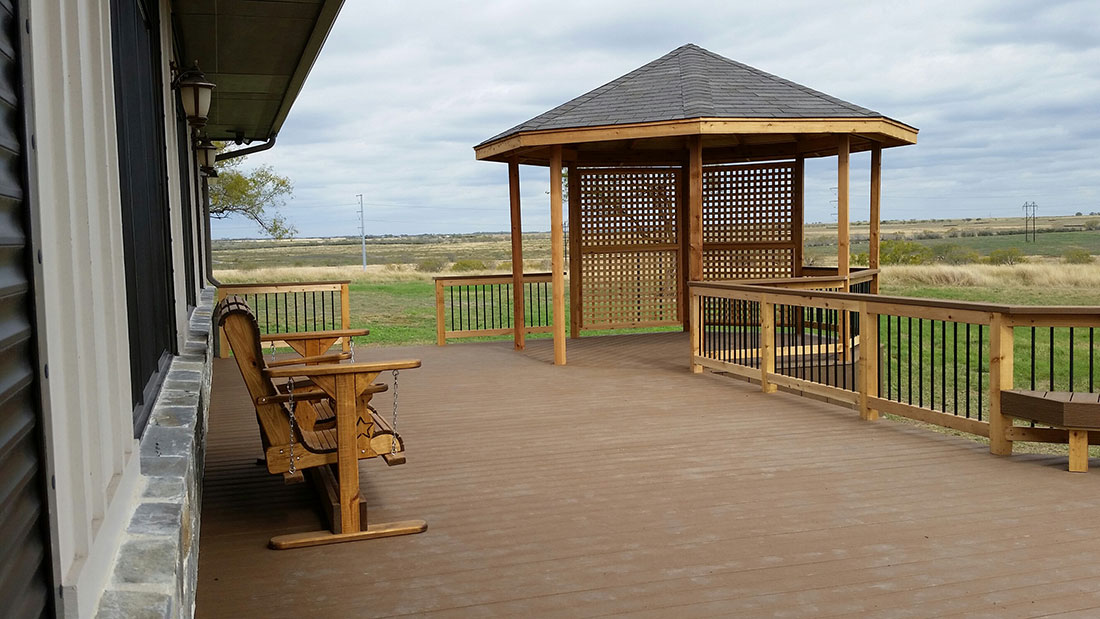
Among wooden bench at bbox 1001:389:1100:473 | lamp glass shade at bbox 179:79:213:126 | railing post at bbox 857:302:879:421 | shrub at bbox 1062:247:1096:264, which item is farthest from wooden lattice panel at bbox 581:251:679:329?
shrub at bbox 1062:247:1096:264

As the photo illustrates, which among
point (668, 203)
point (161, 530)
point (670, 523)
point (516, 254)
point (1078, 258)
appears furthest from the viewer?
point (1078, 258)

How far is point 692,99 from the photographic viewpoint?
9445mm

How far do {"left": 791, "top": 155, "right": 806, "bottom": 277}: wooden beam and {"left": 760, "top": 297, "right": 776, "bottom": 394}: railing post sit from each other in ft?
12.6

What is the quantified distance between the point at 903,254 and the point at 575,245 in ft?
96.2

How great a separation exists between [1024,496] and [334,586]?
11.0 ft

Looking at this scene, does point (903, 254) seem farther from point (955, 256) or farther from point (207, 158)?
point (207, 158)

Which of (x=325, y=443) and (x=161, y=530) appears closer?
(x=161, y=530)

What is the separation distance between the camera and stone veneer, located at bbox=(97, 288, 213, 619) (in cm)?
159

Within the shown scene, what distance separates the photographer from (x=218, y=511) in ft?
14.6

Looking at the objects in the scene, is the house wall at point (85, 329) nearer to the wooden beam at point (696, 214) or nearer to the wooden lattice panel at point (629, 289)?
the wooden beam at point (696, 214)

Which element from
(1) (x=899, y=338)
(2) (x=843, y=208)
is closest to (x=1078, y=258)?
(2) (x=843, y=208)

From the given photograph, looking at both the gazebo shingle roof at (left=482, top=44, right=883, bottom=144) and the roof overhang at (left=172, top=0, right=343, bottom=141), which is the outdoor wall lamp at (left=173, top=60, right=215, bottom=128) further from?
the gazebo shingle roof at (left=482, top=44, right=883, bottom=144)

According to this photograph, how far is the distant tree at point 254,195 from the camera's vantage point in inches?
1060

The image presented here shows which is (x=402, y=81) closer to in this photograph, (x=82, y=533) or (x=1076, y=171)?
(x=1076, y=171)
